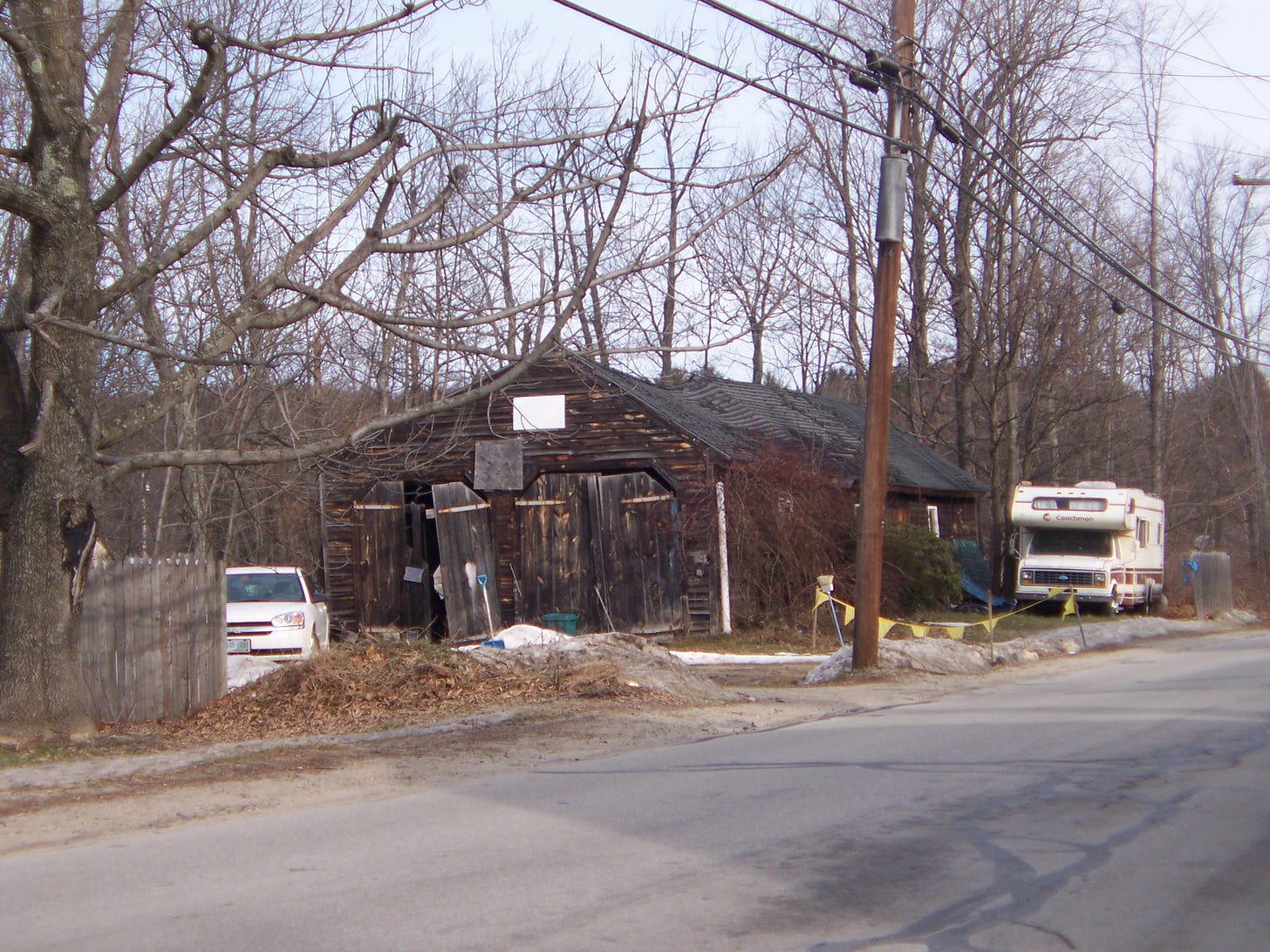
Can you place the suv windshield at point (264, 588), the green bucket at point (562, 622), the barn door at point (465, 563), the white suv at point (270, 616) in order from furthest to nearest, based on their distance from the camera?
the barn door at point (465, 563)
the green bucket at point (562, 622)
the suv windshield at point (264, 588)
the white suv at point (270, 616)

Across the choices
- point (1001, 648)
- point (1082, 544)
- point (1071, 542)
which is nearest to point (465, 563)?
point (1001, 648)

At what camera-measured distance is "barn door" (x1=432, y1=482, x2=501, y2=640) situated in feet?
76.3

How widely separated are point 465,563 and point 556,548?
1.76 meters

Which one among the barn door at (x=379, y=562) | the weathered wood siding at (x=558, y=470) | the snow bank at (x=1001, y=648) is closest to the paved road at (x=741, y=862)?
the snow bank at (x=1001, y=648)

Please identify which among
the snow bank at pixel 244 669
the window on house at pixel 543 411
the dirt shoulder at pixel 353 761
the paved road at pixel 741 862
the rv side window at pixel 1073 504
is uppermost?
the window on house at pixel 543 411

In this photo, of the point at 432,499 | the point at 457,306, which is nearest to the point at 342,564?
the point at 432,499

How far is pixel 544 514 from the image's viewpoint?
23.6 meters

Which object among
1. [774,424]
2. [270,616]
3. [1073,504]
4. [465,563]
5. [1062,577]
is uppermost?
[774,424]

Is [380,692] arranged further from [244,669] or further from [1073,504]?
[1073,504]

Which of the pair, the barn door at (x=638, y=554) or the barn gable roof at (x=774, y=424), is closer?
the barn door at (x=638, y=554)

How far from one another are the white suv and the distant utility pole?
23.6 ft

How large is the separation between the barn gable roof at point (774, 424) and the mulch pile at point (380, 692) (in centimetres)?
873

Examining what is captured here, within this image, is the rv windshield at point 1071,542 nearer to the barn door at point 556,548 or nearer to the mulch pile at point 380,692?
the barn door at point 556,548

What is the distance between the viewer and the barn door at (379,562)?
969 inches
